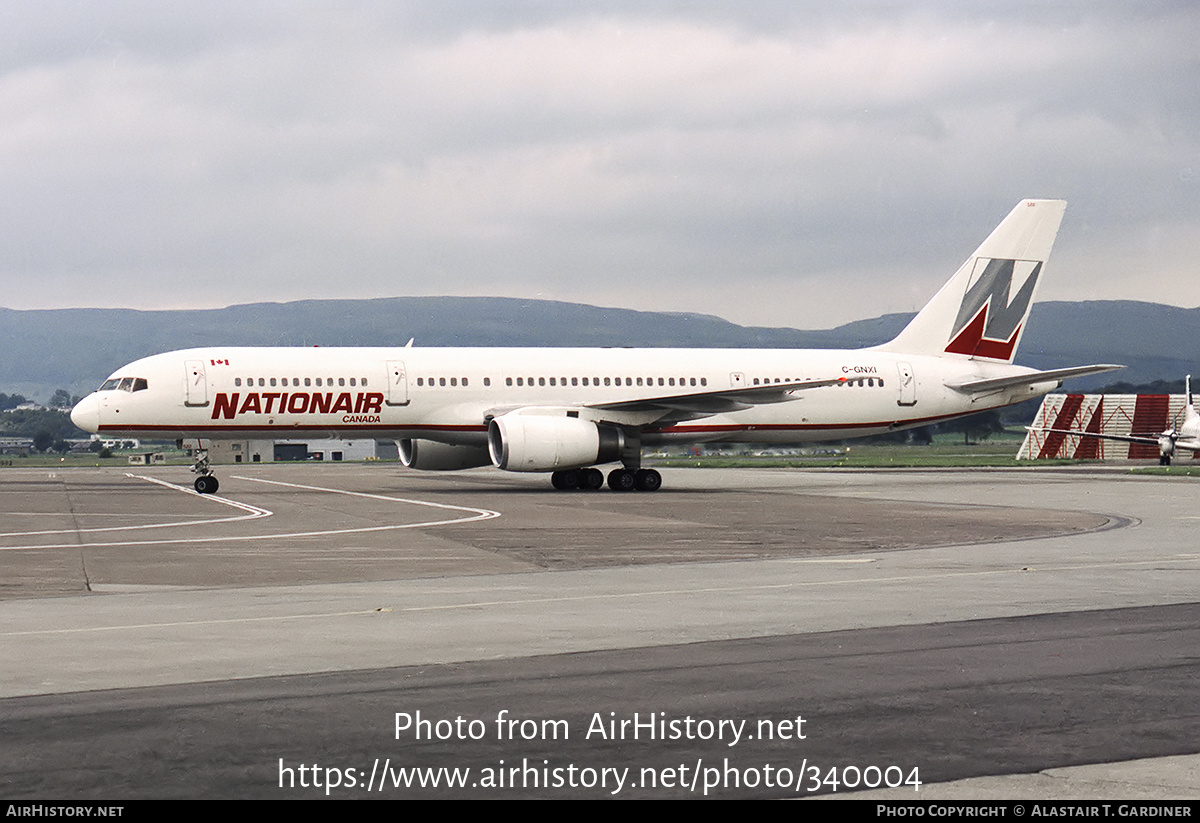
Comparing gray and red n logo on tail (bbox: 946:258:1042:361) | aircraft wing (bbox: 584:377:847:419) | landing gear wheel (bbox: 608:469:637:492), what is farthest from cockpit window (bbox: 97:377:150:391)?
gray and red n logo on tail (bbox: 946:258:1042:361)

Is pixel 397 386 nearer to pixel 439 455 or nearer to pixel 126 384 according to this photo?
pixel 439 455

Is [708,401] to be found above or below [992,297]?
below

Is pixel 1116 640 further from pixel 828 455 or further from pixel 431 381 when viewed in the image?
pixel 828 455

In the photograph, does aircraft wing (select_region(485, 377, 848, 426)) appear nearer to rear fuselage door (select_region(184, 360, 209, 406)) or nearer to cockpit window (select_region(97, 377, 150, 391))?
rear fuselage door (select_region(184, 360, 209, 406))

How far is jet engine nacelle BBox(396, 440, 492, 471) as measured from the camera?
40688 mm

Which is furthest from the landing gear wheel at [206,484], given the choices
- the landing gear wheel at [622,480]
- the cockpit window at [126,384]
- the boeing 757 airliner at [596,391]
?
the landing gear wheel at [622,480]

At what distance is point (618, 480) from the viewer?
38.8 meters

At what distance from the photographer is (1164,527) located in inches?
931

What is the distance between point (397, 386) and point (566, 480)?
5.49 metres

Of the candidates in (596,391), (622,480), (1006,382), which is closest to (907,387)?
(1006,382)

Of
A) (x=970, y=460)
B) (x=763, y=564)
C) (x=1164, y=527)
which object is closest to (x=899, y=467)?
(x=970, y=460)

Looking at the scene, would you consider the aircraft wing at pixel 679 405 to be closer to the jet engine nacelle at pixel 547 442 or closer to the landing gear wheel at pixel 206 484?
the jet engine nacelle at pixel 547 442

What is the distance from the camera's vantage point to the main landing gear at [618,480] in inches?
1524

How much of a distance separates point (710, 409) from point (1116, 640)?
27991 mm
